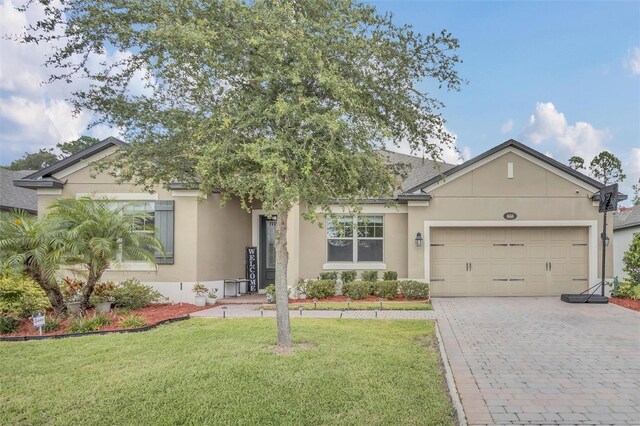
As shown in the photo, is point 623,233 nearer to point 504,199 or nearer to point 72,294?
point 504,199

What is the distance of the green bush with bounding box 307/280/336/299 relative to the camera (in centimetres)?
1274

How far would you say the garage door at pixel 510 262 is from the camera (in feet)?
43.5

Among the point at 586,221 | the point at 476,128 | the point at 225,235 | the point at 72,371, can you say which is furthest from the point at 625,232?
the point at 72,371

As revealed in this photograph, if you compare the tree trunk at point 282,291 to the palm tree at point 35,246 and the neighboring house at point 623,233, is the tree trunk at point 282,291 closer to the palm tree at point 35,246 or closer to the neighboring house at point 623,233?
the palm tree at point 35,246

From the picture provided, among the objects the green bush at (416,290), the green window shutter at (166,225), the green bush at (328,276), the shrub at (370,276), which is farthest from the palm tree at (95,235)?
the green bush at (416,290)

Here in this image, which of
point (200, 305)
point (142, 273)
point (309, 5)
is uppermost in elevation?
point (309, 5)

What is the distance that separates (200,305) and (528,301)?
9.89m

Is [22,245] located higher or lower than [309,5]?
lower

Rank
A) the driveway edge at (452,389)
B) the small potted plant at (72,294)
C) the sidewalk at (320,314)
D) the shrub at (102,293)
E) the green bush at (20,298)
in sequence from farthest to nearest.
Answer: the shrub at (102,293) → the sidewalk at (320,314) → the small potted plant at (72,294) → the green bush at (20,298) → the driveway edge at (452,389)

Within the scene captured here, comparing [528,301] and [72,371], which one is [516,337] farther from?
[72,371]

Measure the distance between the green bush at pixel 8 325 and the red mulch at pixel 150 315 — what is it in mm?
131

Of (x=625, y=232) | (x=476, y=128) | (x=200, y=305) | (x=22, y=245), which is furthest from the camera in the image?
(x=625, y=232)

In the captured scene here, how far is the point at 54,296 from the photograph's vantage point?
9.03 meters

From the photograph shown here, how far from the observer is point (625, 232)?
21375 millimetres
